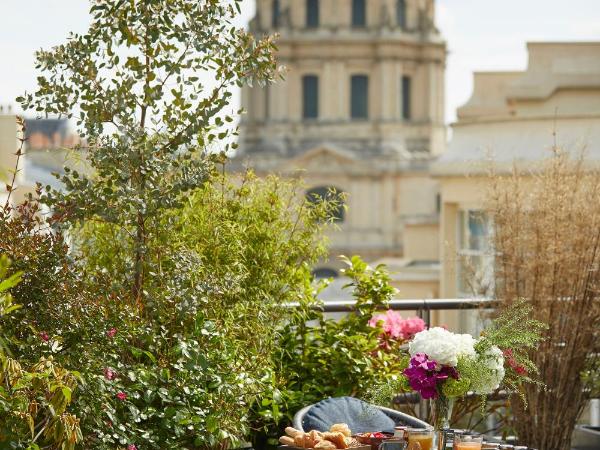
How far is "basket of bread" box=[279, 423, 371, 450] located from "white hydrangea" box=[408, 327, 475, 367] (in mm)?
438

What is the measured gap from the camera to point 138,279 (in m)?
6.86

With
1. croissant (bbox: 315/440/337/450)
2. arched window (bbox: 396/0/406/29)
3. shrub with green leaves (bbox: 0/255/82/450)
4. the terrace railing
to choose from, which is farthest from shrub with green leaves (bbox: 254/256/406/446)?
arched window (bbox: 396/0/406/29)

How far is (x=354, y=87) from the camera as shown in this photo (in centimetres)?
8781

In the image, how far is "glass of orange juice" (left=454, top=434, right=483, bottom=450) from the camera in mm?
5961

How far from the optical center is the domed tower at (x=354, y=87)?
8650 centimetres

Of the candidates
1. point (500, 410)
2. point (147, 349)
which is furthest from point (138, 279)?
point (500, 410)

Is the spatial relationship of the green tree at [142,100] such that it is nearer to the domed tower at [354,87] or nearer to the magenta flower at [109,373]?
the magenta flower at [109,373]

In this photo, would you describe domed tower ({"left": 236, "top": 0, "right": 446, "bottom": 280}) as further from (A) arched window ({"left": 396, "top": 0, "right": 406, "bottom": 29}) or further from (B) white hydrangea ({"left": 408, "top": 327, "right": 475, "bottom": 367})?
(B) white hydrangea ({"left": 408, "top": 327, "right": 475, "bottom": 367})

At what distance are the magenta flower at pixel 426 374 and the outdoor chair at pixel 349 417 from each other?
62 centimetres

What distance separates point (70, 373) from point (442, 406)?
59.5 inches

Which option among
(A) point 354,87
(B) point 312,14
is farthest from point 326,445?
(B) point 312,14

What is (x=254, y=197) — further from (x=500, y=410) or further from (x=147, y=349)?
(x=500, y=410)

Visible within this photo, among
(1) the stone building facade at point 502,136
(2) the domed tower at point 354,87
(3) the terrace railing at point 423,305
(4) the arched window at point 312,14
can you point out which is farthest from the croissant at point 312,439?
(4) the arched window at point 312,14

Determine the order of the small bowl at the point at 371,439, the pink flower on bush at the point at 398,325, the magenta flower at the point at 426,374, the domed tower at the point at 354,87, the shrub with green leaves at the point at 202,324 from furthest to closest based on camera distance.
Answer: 1. the domed tower at the point at 354,87
2. the pink flower on bush at the point at 398,325
3. the shrub with green leaves at the point at 202,324
4. the small bowl at the point at 371,439
5. the magenta flower at the point at 426,374
